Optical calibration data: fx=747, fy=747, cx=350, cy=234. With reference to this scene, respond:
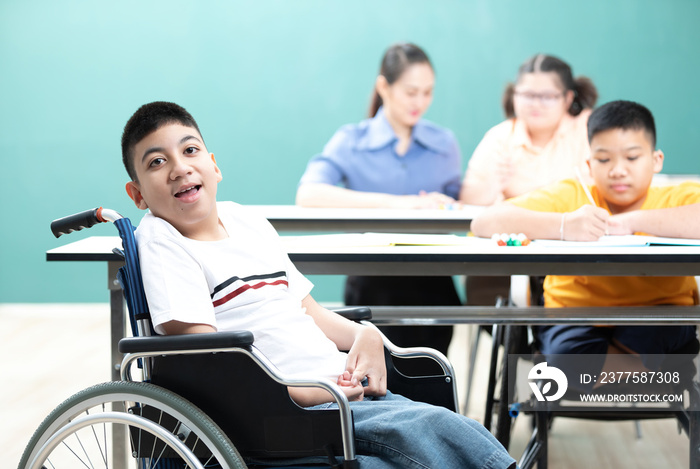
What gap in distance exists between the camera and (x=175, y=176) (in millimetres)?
1170

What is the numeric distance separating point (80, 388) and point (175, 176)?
1.88 m

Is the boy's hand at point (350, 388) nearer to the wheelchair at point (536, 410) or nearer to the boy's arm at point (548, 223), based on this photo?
the wheelchair at point (536, 410)

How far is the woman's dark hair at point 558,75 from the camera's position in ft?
13.6

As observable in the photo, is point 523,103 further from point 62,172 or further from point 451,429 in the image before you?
point 451,429

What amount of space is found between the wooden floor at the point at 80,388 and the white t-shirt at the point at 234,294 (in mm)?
1206

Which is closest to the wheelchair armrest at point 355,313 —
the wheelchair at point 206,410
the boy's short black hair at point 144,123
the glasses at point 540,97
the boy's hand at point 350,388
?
the boy's hand at point 350,388

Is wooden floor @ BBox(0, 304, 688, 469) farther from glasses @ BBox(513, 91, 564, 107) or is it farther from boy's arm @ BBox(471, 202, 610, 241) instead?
glasses @ BBox(513, 91, 564, 107)

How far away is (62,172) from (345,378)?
12.1ft

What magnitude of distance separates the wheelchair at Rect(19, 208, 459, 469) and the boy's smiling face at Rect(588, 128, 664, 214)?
4.03ft

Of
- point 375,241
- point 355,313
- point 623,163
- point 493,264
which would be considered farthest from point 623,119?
point 355,313

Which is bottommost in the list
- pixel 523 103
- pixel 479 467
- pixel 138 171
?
pixel 479 467

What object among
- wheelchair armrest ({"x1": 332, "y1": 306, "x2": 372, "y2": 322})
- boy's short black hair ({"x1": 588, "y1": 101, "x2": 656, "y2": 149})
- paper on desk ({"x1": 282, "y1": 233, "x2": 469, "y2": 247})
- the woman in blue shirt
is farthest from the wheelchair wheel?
the woman in blue shirt

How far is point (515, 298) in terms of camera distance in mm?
2117

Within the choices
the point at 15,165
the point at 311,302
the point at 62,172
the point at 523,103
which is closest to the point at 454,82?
the point at 523,103
